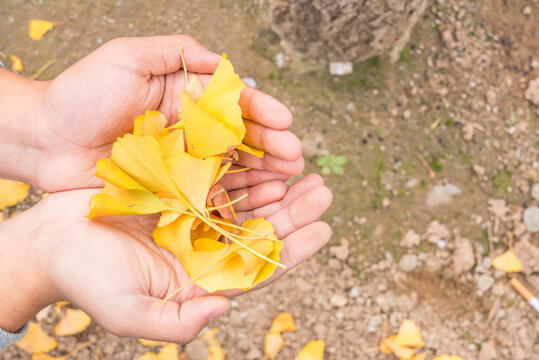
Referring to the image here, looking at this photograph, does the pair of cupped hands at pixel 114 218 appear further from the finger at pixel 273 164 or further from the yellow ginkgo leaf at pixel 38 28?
the yellow ginkgo leaf at pixel 38 28

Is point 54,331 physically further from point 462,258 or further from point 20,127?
point 462,258

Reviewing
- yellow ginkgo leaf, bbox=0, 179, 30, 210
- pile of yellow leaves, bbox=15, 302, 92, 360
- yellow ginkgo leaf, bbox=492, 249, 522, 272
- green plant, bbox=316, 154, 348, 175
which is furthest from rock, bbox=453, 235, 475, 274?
yellow ginkgo leaf, bbox=0, 179, 30, 210

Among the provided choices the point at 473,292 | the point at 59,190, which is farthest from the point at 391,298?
the point at 59,190

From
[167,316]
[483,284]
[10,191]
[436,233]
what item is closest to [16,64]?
[10,191]

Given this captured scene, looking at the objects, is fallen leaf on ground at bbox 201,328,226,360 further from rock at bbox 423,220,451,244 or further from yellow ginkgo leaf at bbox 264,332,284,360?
rock at bbox 423,220,451,244

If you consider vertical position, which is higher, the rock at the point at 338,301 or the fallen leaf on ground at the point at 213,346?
the rock at the point at 338,301

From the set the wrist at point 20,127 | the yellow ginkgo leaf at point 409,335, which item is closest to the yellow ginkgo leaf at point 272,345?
the yellow ginkgo leaf at point 409,335
